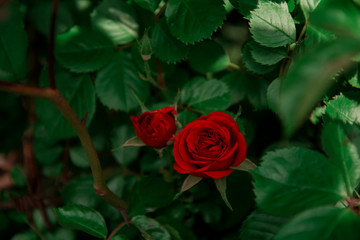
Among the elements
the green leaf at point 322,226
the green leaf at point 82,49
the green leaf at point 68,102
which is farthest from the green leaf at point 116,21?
the green leaf at point 322,226

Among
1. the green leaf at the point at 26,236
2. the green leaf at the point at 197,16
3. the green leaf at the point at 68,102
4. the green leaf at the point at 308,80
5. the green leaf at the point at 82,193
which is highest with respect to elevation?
the green leaf at the point at 308,80

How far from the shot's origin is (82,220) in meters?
0.67

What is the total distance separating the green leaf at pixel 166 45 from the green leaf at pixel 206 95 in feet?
0.26

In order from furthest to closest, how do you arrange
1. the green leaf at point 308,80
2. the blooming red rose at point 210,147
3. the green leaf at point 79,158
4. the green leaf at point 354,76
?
the green leaf at point 79,158 < the green leaf at point 354,76 < the blooming red rose at point 210,147 < the green leaf at point 308,80

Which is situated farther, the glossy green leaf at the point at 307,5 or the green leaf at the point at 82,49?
the green leaf at the point at 82,49

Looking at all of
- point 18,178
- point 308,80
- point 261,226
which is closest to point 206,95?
point 261,226

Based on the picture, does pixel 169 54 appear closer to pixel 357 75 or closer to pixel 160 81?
pixel 160 81

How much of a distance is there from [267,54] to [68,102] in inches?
19.1

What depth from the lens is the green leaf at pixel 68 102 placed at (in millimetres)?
838

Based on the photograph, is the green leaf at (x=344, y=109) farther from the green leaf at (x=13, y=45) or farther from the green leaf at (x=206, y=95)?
the green leaf at (x=13, y=45)

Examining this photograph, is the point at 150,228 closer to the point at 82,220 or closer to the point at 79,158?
the point at 82,220

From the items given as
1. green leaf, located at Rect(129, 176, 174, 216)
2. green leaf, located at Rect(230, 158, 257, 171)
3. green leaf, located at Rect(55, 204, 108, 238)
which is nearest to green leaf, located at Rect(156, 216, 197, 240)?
green leaf, located at Rect(129, 176, 174, 216)

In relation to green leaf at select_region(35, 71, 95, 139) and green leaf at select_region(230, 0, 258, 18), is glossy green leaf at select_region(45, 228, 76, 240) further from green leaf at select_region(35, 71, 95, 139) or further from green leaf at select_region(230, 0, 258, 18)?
green leaf at select_region(230, 0, 258, 18)

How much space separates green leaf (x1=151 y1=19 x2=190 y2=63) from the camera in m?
0.76
